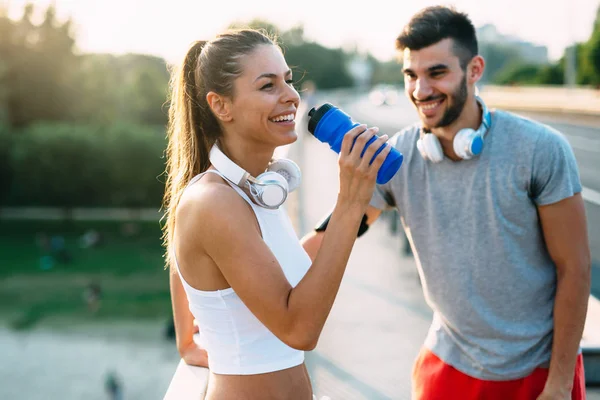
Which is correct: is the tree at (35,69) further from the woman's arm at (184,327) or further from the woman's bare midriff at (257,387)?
the woman's bare midriff at (257,387)

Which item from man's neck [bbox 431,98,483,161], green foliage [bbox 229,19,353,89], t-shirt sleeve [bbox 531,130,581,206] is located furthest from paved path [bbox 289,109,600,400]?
green foliage [bbox 229,19,353,89]

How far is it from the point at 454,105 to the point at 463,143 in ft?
0.80

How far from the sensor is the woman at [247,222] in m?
1.84

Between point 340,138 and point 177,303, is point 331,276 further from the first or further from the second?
point 177,303

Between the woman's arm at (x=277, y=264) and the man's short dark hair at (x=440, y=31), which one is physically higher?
the man's short dark hair at (x=440, y=31)

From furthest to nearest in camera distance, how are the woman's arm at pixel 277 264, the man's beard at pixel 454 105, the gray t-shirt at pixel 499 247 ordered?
the man's beard at pixel 454 105 → the gray t-shirt at pixel 499 247 → the woman's arm at pixel 277 264

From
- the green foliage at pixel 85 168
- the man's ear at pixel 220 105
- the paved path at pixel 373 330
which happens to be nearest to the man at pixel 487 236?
the man's ear at pixel 220 105

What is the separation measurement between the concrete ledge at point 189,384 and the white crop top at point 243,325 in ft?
1.24

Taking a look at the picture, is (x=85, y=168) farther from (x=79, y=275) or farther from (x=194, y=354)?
(x=194, y=354)

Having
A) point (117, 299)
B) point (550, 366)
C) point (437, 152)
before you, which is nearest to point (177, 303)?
point (437, 152)

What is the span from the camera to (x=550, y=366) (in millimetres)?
A: 2352

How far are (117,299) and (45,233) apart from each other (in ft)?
42.9

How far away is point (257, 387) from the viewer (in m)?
2.08

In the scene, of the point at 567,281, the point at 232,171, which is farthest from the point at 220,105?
the point at 567,281
